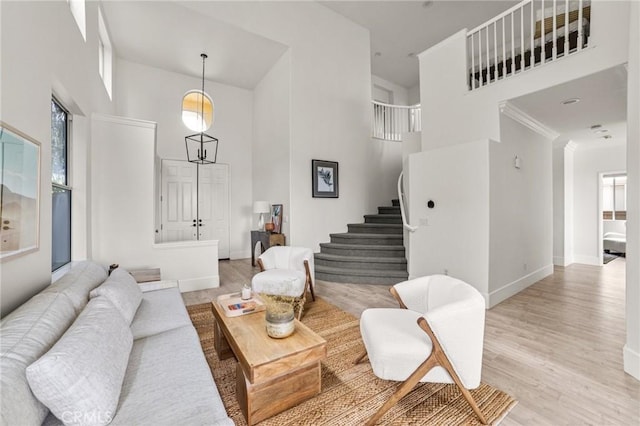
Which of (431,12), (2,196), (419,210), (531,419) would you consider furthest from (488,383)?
(431,12)

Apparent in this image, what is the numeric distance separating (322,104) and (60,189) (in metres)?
4.54

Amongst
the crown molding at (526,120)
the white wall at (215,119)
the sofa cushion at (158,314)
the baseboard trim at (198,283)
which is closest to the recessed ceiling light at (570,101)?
the crown molding at (526,120)

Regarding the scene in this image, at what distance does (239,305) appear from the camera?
2.36 metres

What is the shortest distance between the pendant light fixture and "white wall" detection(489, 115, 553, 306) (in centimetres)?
477

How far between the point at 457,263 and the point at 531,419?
2.27 meters

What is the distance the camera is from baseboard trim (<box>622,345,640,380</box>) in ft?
6.78

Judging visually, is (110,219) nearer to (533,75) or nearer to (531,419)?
(531,419)

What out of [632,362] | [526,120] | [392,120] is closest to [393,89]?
[392,120]

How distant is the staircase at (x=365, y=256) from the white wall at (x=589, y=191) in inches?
166

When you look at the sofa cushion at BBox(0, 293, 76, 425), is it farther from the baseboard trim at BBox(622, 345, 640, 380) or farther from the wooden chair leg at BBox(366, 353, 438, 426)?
the baseboard trim at BBox(622, 345, 640, 380)

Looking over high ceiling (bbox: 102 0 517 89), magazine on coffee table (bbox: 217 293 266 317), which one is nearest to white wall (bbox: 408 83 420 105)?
high ceiling (bbox: 102 0 517 89)

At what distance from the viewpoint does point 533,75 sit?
3275 mm

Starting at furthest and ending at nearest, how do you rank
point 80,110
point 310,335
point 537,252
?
point 537,252 → point 80,110 → point 310,335

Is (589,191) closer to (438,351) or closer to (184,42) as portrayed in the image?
(438,351)
